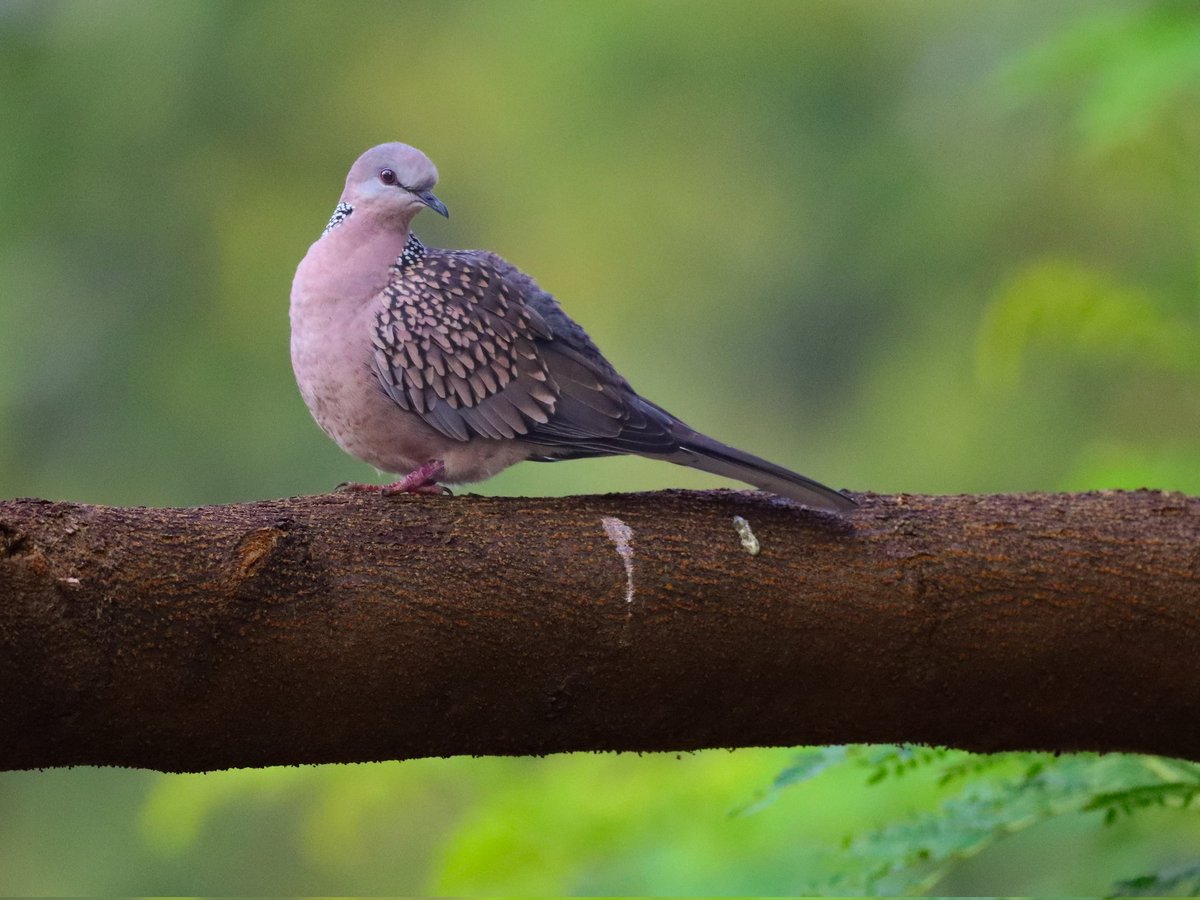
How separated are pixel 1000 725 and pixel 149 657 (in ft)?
4.97

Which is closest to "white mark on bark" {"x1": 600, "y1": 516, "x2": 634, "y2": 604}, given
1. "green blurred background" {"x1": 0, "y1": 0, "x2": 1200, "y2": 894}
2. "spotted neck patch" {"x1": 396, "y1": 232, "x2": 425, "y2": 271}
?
"spotted neck patch" {"x1": 396, "y1": 232, "x2": 425, "y2": 271}

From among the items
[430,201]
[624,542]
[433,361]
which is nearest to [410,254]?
[430,201]

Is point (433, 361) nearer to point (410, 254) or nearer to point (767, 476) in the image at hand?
point (410, 254)

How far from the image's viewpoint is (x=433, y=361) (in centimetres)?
307

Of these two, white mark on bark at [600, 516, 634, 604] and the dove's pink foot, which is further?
the dove's pink foot

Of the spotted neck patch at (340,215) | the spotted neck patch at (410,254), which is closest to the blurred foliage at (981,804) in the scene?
the spotted neck patch at (410,254)

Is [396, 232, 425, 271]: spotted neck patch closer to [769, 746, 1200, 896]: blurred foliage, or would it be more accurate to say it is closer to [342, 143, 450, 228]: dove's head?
[342, 143, 450, 228]: dove's head

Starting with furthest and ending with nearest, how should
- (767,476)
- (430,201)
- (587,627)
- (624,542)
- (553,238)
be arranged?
(553,238), (430,201), (767,476), (624,542), (587,627)

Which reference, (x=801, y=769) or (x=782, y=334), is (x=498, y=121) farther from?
(x=801, y=769)

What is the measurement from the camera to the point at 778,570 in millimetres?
2693

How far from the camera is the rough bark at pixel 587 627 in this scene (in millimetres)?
2359

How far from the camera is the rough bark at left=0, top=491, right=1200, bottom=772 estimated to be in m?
2.36

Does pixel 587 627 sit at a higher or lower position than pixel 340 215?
lower

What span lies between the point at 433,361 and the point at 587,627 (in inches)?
30.2
